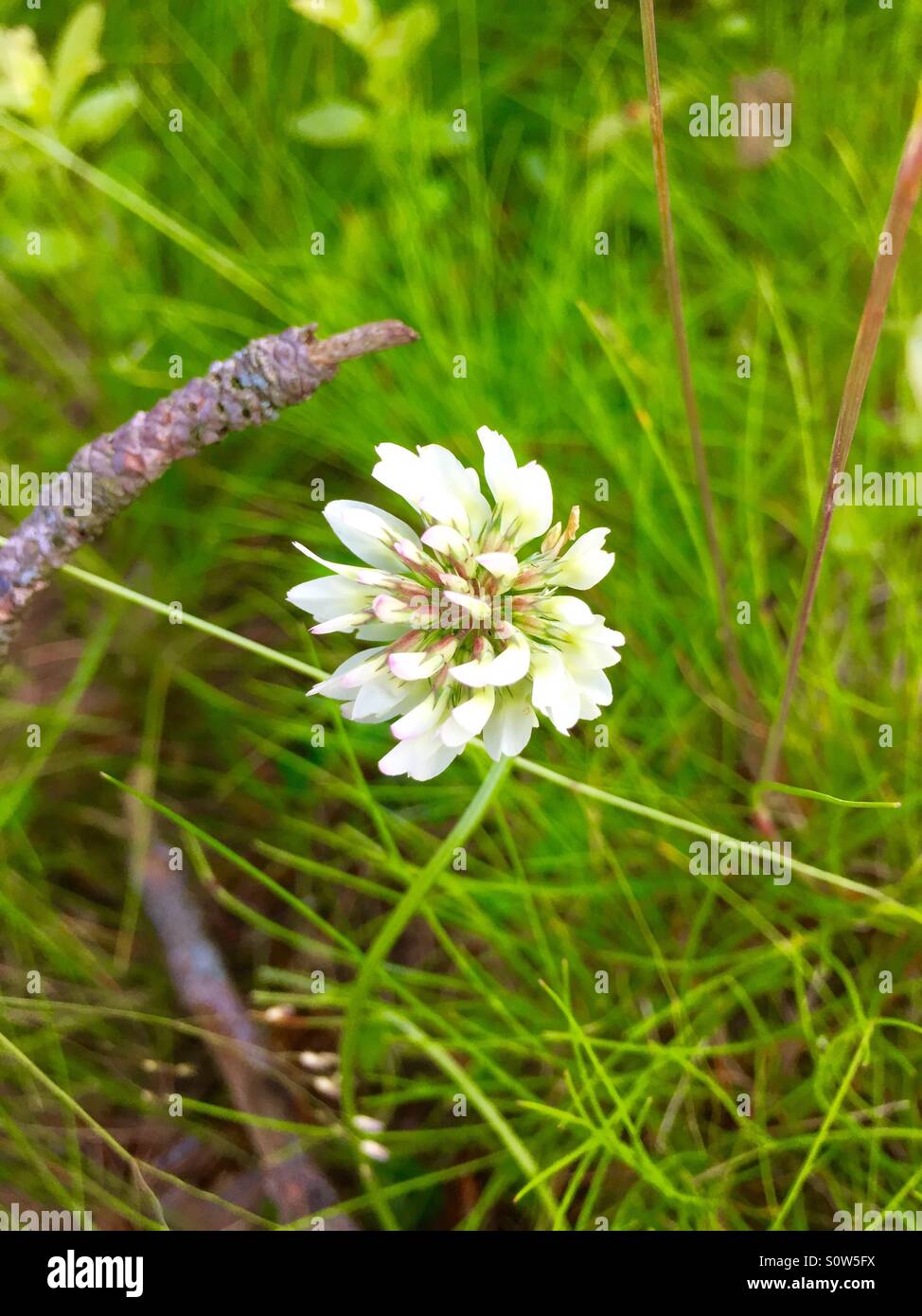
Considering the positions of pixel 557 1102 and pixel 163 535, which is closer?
pixel 557 1102


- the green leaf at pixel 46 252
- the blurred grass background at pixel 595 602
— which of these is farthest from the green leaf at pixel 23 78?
the green leaf at pixel 46 252

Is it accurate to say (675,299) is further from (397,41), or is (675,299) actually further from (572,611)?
(397,41)

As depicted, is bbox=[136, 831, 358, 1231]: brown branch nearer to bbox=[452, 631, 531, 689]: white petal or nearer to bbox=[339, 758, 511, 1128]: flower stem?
bbox=[339, 758, 511, 1128]: flower stem

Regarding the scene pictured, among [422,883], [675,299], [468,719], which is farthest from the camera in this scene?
[675,299]

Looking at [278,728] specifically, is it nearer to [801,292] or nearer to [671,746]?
[671,746]

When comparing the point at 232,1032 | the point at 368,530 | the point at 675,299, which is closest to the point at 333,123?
the point at 675,299
